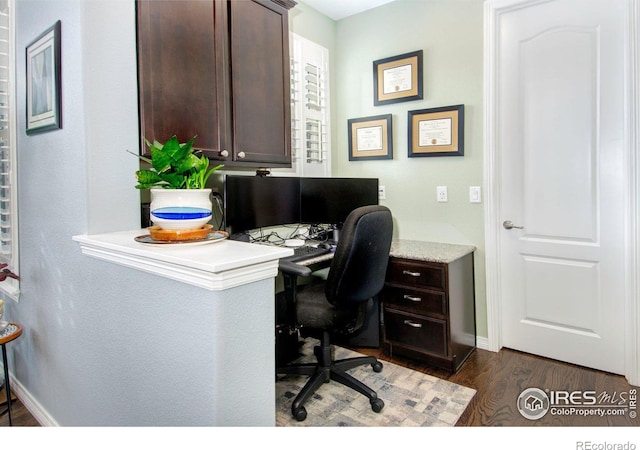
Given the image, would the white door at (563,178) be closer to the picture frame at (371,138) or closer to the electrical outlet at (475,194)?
the electrical outlet at (475,194)

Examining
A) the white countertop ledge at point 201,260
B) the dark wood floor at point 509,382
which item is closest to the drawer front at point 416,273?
the dark wood floor at point 509,382

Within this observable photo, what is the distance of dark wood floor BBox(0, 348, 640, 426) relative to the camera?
1.79 m

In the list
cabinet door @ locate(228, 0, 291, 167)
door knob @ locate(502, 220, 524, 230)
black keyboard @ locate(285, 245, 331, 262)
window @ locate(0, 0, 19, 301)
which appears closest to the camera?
window @ locate(0, 0, 19, 301)

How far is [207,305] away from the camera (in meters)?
0.94

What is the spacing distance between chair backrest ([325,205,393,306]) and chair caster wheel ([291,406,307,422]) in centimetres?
54

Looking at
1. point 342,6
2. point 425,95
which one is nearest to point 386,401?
point 425,95

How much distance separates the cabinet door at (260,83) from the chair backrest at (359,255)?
69 centimetres

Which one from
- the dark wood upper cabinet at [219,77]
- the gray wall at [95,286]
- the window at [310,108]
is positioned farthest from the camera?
the window at [310,108]

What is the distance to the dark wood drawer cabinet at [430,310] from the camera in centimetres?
223

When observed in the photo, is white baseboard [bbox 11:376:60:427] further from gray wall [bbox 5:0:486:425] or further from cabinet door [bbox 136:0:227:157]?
cabinet door [bbox 136:0:227:157]

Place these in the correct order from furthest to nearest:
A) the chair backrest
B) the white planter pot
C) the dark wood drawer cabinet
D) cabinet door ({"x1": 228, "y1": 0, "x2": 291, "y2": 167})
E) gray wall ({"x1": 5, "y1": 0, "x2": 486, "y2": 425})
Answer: the dark wood drawer cabinet, cabinet door ({"x1": 228, "y1": 0, "x2": 291, "y2": 167}), the chair backrest, the white planter pot, gray wall ({"x1": 5, "y1": 0, "x2": 486, "y2": 425})

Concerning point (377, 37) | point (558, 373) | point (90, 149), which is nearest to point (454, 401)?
point (558, 373)
